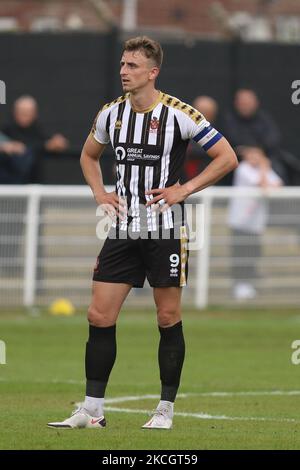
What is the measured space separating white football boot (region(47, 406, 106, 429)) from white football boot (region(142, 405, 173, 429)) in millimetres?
302

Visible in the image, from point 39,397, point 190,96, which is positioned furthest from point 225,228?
point 39,397

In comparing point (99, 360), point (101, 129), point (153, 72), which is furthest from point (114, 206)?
point (99, 360)

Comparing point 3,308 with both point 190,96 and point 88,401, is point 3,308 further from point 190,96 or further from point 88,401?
point 88,401

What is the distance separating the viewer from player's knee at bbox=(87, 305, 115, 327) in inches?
354

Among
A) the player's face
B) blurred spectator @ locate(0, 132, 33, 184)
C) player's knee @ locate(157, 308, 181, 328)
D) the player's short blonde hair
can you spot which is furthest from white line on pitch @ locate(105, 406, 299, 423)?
blurred spectator @ locate(0, 132, 33, 184)

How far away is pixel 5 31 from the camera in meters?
22.1

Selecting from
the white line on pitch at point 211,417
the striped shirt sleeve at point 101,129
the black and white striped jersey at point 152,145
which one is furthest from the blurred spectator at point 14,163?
the black and white striped jersey at point 152,145

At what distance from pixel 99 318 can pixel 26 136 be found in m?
10.8

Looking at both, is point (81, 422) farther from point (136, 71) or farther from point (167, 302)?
point (136, 71)

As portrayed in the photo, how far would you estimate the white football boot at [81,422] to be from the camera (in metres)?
8.89

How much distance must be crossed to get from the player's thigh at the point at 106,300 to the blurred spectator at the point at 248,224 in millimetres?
9101

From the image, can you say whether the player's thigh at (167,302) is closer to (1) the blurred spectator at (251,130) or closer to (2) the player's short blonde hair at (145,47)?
(2) the player's short blonde hair at (145,47)

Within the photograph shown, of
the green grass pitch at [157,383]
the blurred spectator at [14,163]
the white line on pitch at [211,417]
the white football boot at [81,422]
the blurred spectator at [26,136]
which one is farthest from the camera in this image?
the blurred spectator at [26,136]

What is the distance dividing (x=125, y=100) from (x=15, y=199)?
8.37 metres
